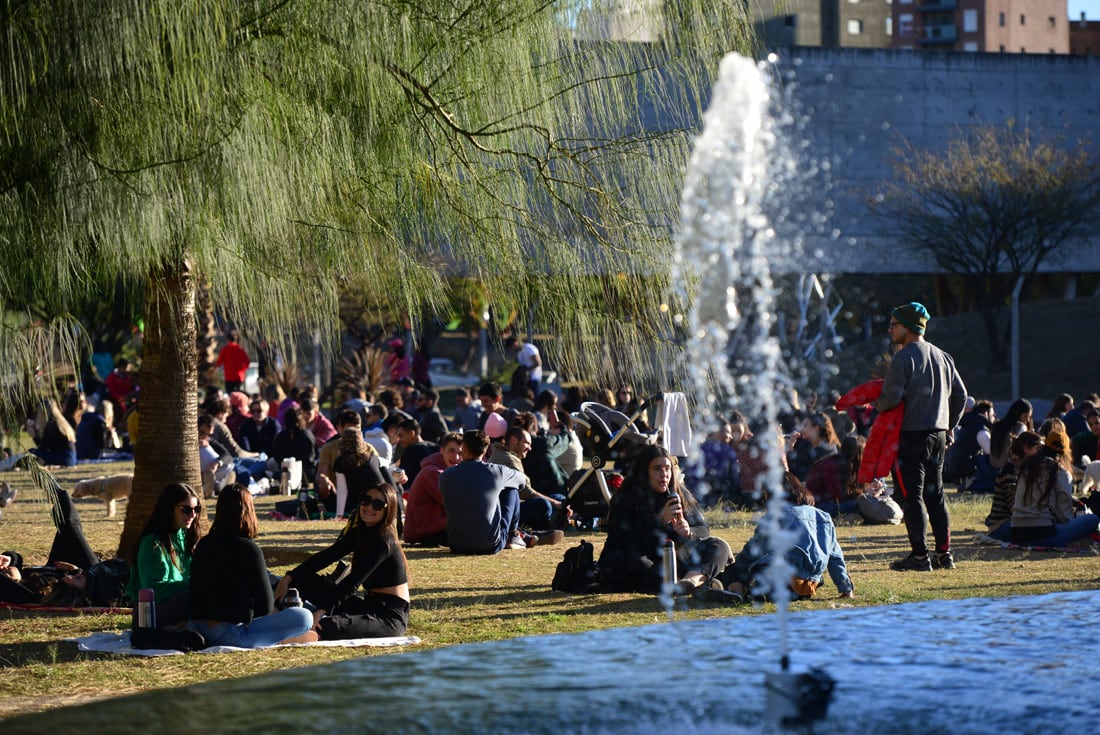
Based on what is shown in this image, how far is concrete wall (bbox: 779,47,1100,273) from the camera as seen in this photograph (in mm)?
47594

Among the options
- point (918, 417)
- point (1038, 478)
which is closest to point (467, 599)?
point (918, 417)

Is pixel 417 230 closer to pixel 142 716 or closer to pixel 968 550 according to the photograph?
pixel 142 716

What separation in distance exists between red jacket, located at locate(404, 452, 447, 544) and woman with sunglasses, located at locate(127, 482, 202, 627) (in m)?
4.43

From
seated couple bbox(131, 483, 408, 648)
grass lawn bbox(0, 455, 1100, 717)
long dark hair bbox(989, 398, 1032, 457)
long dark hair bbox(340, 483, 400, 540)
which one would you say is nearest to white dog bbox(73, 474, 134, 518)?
grass lawn bbox(0, 455, 1100, 717)

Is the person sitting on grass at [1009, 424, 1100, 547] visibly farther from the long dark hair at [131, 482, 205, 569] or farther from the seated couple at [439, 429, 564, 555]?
the long dark hair at [131, 482, 205, 569]

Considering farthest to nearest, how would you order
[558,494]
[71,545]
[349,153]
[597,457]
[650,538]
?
1. [558,494]
2. [597,457]
3. [71,545]
4. [650,538]
5. [349,153]

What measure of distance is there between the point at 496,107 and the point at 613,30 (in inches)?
30.9

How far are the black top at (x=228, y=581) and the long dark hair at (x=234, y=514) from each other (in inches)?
1.4

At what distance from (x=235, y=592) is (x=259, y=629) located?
245mm

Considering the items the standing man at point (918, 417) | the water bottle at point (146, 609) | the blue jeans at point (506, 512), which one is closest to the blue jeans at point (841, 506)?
the blue jeans at point (506, 512)

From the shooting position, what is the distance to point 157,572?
846 centimetres

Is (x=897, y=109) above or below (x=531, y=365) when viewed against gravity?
above

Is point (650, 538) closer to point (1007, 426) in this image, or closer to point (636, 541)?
point (636, 541)

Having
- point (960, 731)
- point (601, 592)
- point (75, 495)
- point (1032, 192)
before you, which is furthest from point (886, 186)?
point (960, 731)
